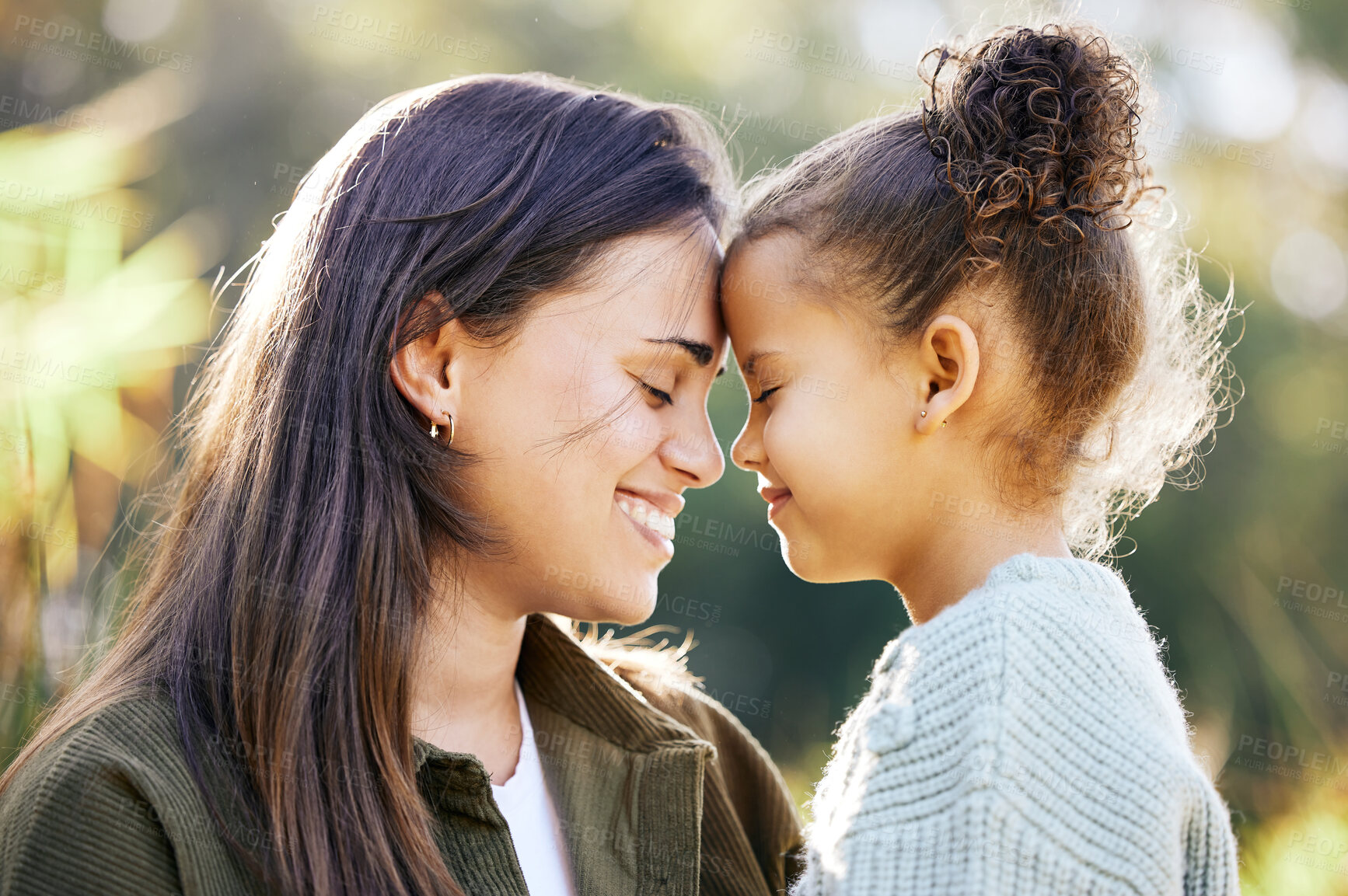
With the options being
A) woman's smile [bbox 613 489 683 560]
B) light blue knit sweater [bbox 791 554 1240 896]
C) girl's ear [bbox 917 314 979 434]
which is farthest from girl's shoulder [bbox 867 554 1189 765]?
woman's smile [bbox 613 489 683 560]

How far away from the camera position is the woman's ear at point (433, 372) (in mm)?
1812

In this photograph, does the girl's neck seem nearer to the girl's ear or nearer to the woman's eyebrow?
the girl's ear

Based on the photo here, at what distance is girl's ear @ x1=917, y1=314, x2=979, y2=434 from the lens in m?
1.79

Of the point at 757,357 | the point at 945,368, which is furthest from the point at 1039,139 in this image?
the point at 757,357

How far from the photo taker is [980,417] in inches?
73.0

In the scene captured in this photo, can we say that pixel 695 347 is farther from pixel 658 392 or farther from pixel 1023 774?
pixel 1023 774

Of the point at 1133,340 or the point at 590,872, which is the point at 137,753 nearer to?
the point at 590,872

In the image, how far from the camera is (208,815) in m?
1.45

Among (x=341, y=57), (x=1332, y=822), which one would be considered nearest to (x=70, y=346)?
(x=1332, y=822)

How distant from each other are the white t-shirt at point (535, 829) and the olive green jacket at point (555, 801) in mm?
23

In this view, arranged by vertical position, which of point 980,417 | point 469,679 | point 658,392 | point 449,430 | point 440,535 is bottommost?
point 469,679

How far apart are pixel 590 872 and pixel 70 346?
2175 millimetres

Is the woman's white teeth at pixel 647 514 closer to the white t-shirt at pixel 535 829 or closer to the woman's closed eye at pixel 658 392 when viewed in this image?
the woman's closed eye at pixel 658 392

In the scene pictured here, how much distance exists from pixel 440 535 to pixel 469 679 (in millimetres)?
Result: 285
